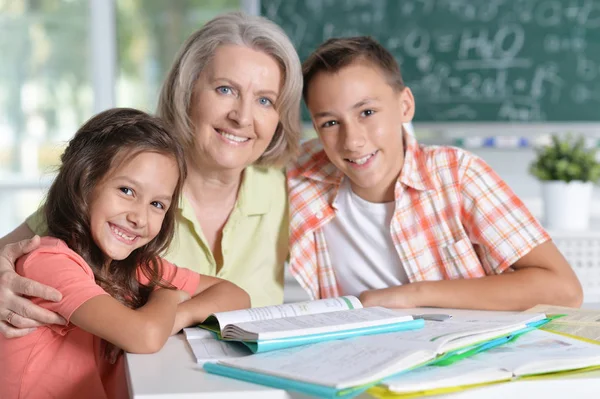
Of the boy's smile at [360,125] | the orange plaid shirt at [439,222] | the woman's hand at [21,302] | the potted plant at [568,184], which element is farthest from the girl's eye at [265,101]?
the potted plant at [568,184]

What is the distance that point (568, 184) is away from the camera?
300cm

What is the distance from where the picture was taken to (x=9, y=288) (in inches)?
48.6

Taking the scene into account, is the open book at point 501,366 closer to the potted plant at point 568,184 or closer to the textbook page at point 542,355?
the textbook page at point 542,355

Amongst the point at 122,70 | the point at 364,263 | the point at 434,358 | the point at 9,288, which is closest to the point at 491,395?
the point at 434,358

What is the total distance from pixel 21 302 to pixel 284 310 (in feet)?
1.38

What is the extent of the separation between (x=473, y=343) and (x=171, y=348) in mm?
446

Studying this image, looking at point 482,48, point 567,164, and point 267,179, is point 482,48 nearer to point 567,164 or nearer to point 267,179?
point 567,164

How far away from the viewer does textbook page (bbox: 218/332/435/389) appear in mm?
879

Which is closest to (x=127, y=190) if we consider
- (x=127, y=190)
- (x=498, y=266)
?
(x=127, y=190)

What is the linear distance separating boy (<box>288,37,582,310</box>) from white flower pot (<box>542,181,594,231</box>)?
1312mm

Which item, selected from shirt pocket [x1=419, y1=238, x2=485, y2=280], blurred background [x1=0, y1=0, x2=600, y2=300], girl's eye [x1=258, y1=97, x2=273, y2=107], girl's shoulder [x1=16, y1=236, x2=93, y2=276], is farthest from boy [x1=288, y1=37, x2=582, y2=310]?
blurred background [x1=0, y1=0, x2=600, y2=300]

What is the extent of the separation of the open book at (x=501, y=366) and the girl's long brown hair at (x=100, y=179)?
0.60 metres

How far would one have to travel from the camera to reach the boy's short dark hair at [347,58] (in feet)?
6.00

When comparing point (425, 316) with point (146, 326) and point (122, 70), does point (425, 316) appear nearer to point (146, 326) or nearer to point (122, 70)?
point (146, 326)
